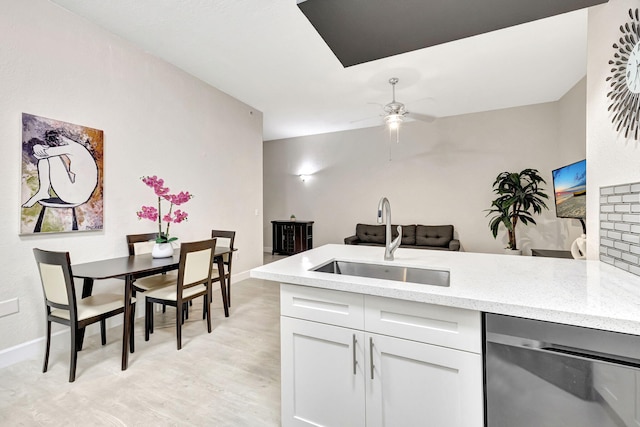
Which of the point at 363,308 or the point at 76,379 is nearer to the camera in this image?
the point at 363,308

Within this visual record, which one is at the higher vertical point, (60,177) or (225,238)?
(60,177)

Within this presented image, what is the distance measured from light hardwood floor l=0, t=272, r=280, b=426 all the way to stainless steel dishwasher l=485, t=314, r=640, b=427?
1.22 metres

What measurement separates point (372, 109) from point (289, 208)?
3268mm

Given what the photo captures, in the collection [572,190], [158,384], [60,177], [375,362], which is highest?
[60,177]

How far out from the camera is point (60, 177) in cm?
233

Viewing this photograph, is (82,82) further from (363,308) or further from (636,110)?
(636,110)

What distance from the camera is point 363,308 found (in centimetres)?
116

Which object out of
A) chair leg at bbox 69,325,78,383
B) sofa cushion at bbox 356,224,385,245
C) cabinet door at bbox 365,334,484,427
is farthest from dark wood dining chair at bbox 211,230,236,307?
sofa cushion at bbox 356,224,385,245

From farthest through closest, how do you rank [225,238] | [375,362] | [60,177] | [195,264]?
[225,238] < [195,264] < [60,177] < [375,362]

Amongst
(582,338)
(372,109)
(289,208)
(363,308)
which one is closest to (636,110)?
(582,338)

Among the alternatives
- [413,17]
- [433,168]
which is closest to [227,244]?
[413,17]

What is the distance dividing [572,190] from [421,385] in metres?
2.64

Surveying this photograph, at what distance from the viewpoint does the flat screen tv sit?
2.38m

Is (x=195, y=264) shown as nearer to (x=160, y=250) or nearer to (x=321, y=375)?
(x=160, y=250)
